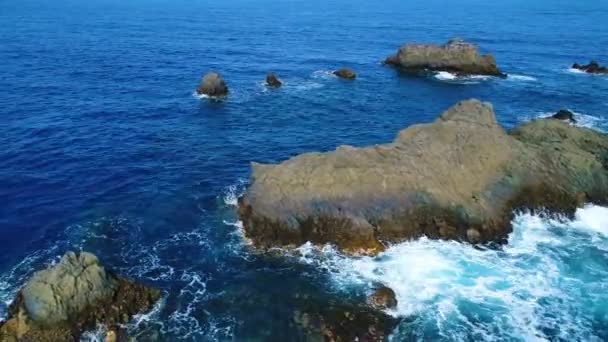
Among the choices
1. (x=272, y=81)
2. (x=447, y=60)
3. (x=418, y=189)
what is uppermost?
(x=447, y=60)

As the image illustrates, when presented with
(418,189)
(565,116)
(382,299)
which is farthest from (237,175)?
(565,116)

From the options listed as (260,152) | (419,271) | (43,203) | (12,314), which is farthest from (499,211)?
(43,203)

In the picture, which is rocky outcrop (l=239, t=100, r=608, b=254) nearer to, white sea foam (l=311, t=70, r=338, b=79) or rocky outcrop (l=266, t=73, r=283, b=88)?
rocky outcrop (l=266, t=73, r=283, b=88)

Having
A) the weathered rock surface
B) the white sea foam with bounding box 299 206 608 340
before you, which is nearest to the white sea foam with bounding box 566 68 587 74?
the white sea foam with bounding box 299 206 608 340

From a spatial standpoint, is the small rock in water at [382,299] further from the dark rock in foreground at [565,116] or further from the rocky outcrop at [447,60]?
the rocky outcrop at [447,60]

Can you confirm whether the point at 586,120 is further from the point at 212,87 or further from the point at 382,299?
the point at 212,87

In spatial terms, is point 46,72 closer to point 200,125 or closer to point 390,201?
point 200,125

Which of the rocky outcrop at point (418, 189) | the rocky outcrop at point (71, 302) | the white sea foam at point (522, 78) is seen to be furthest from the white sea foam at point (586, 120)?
the rocky outcrop at point (71, 302)
